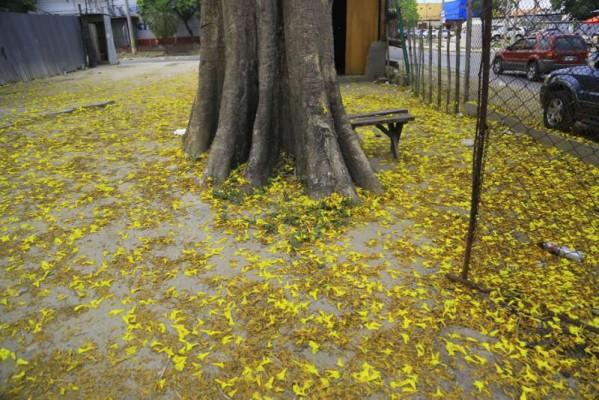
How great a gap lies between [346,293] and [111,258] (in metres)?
2.20

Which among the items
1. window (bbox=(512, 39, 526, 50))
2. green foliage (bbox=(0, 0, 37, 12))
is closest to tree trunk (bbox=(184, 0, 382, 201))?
window (bbox=(512, 39, 526, 50))

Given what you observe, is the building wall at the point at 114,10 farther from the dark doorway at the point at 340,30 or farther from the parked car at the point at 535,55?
the parked car at the point at 535,55

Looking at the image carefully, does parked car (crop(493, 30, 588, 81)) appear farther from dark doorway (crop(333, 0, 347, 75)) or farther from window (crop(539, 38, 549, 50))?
dark doorway (crop(333, 0, 347, 75))

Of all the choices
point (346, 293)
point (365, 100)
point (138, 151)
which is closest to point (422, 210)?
point (346, 293)

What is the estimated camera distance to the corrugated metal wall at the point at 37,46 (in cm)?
1720

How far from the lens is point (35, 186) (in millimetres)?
5734

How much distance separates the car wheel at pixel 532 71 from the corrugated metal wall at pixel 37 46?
19.2 meters

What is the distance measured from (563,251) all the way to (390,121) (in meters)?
2.91

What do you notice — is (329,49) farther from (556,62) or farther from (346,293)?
(556,62)

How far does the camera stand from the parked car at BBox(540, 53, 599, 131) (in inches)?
260

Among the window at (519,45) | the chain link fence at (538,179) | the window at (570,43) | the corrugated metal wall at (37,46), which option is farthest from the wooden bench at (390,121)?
the corrugated metal wall at (37,46)

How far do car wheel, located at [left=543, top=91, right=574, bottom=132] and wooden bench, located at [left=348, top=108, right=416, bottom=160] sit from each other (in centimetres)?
289

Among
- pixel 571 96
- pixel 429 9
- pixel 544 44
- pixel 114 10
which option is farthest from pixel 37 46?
pixel 429 9

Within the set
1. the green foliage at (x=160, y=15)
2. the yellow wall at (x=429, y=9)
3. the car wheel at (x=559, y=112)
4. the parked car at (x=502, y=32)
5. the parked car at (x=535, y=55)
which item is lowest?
the car wheel at (x=559, y=112)
